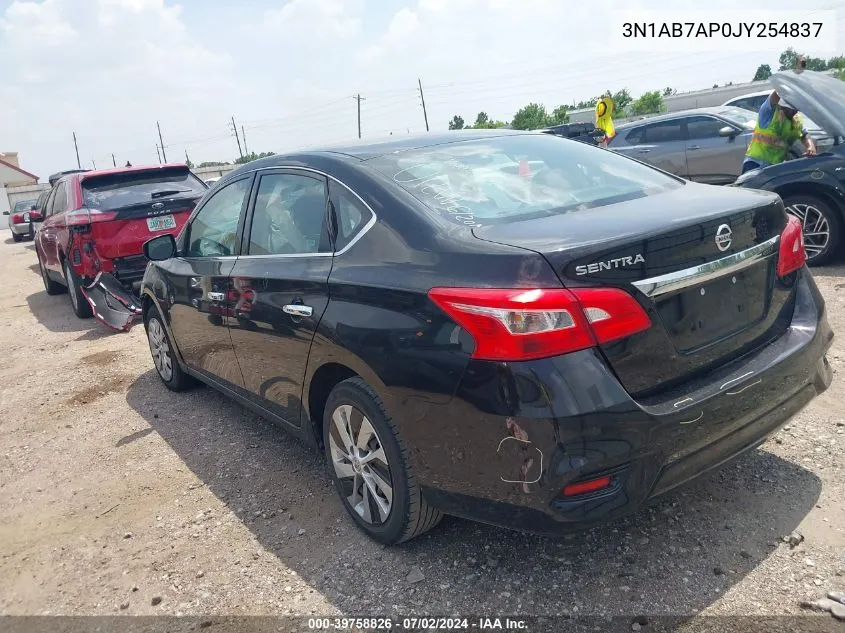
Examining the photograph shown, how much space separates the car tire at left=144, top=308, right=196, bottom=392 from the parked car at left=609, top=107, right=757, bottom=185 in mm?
7773

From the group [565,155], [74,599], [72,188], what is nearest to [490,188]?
[565,155]

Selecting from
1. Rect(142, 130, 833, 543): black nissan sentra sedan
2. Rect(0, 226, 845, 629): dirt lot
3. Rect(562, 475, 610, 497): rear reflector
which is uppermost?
Rect(142, 130, 833, 543): black nissan sentra sedan

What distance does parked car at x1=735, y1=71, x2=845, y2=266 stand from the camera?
592 cm

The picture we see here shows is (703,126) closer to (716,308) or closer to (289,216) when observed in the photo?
(289,216)

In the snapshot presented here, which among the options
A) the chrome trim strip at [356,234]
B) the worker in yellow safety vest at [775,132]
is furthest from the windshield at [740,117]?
the chrome trim strip at [356,234]

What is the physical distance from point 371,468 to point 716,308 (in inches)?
58.4

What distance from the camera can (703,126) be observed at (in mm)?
10844

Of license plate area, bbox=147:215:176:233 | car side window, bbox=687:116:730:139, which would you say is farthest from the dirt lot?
car side window, bbox=687:116:730:139

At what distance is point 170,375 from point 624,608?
3940 millimetres

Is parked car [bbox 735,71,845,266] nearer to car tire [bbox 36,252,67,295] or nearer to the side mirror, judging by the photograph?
the side mirror

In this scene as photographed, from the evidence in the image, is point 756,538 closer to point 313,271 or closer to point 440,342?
point 440,342

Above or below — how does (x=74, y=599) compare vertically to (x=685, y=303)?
below

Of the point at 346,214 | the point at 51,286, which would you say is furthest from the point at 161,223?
the point at 346,214

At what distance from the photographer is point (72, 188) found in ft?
26.9
